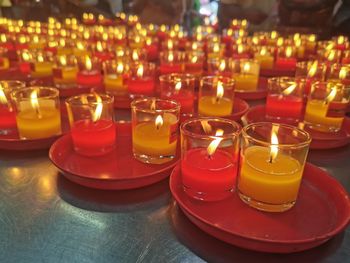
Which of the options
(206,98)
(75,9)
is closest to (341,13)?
(206,98)

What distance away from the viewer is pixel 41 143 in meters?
1.42

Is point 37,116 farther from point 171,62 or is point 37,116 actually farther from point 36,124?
point 171,62

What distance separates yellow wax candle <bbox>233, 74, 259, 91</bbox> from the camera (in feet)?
7.28

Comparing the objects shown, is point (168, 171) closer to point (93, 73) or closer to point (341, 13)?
point (93, 73)

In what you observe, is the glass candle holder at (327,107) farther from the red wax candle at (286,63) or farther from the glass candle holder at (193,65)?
the red wax candle at (286,63)

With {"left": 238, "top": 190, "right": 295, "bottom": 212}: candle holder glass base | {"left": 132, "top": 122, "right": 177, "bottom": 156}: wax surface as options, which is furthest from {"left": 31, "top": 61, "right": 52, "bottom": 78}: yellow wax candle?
{"left": 238, "top": 190, "right": 295, "bottom": 212}: candle holder glass base

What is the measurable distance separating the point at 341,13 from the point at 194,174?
4456 mm

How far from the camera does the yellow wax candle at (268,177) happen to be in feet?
3.28

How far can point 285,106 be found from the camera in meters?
1.71

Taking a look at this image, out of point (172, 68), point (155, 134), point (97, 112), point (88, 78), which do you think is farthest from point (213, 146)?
point (172, 68)

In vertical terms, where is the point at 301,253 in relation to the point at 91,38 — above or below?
below

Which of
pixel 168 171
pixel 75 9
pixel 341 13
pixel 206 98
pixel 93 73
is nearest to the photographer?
pixel 168 171

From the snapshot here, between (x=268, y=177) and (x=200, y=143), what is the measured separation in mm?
227

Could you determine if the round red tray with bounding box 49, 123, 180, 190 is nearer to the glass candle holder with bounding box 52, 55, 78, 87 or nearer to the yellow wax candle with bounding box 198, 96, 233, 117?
the yellow wax candle with bounding box 198, 96, 233, 117
